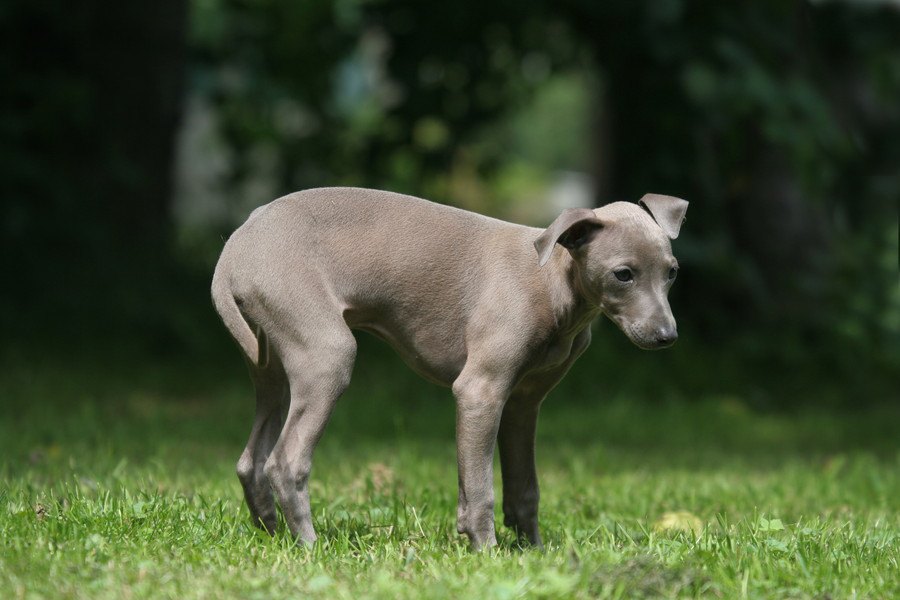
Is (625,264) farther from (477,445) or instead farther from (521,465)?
(521,465)

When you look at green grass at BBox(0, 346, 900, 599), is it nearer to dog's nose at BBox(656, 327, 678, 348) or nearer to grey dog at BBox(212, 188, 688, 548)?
grey dog at BBox(212, 188, 688, 548)

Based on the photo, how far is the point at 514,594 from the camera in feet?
11.4

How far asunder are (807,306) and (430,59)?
13.5ft

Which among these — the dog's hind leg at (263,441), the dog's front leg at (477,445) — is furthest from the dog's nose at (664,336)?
the dog's hind leg at (263,441)

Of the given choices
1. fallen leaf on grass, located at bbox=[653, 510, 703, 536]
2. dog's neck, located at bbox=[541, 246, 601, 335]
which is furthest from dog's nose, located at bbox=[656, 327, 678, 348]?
fallen leaf on grass, located at bbox=[653, 510, 703, 536]

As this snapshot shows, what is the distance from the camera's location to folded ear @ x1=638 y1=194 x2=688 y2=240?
4.41m

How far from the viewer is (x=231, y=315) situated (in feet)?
14.3

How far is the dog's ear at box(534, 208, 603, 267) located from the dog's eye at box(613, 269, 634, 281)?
0.19 m

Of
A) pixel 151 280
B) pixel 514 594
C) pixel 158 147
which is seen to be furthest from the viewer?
pixel 158 147

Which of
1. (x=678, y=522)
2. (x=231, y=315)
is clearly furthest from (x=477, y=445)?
(x=678, y=522)

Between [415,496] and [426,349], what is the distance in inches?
49.9

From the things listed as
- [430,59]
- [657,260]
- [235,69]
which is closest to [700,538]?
[657,260]

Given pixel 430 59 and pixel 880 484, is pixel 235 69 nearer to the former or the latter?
pixel 430 59

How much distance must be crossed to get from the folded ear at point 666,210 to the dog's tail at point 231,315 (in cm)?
157
